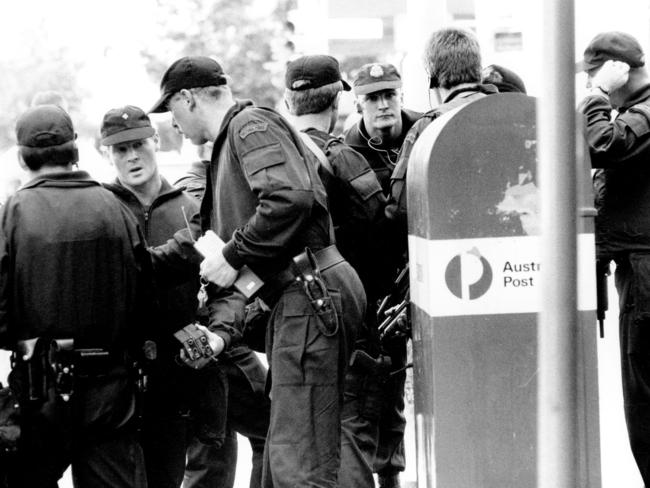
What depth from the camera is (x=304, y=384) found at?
5.11m

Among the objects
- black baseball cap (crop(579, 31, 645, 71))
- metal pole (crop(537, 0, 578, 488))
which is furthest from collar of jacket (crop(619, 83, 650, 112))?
metal pole (crop(537, 0, 578, 488))

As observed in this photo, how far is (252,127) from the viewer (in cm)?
515

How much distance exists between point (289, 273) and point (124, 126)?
1.68 m

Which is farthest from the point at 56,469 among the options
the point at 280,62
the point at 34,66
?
the point at 34,66

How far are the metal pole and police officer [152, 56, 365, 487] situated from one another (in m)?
2.07

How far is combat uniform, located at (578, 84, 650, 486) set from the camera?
614 centimetres

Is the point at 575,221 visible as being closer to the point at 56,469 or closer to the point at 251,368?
the point at 56,469

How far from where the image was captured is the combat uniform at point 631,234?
20.2 ft

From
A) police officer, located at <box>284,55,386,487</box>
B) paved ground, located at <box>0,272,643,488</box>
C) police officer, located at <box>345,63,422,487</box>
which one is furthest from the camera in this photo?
paved ground, located at <box>0,272,643,488</box>

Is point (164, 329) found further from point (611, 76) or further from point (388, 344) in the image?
point (611, 76)

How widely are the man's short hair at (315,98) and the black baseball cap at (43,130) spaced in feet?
4.23

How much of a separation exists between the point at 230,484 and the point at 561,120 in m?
4.28

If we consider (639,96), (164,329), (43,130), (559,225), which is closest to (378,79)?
(639,96)

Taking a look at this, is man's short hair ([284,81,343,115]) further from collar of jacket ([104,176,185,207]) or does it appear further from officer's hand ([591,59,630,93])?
officer's hand ([591,59,630,93])
